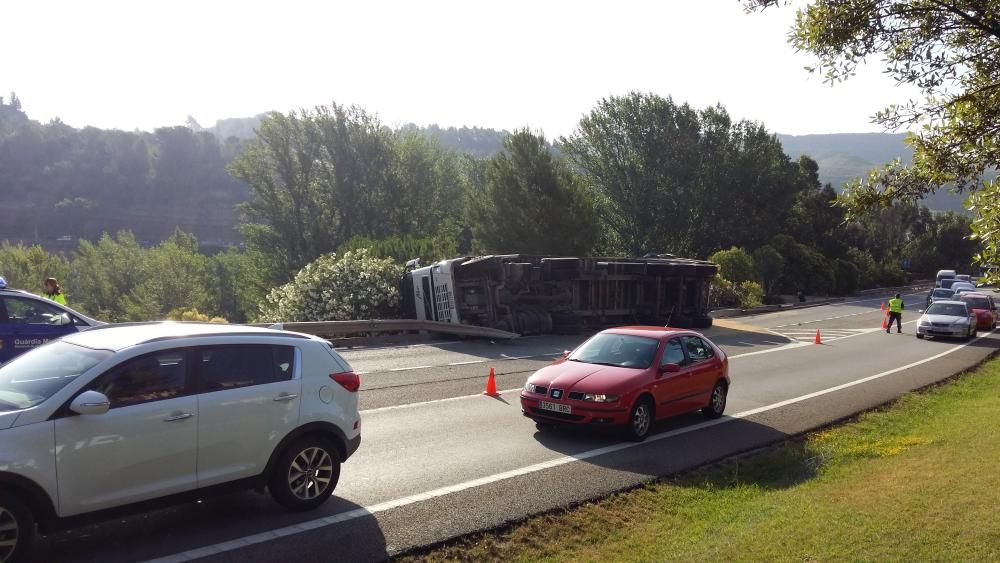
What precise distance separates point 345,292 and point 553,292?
6840 millimetres

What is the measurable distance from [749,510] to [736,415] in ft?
17.5

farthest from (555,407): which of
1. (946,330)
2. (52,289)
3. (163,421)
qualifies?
(946,330)

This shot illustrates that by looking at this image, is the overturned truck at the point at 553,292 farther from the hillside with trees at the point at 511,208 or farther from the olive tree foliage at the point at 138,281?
the olive tree foliage at the point at 138,281

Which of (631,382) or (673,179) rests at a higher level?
(673,179)

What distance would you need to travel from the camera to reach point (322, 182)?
57.1m

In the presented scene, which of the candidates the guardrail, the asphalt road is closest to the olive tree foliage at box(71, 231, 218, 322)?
the guardrail

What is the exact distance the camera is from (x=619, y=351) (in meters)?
11.5

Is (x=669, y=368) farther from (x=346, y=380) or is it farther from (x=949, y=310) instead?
(x=949, y=310)

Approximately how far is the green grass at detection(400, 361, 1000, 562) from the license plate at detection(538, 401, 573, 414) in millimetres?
1847

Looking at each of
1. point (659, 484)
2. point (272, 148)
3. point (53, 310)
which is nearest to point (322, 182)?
point (272, 148)

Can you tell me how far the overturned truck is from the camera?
23781 mm

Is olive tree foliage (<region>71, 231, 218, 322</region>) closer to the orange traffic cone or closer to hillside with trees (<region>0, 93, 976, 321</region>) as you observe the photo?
hillside with trees (<region>0, 93, 976, 321</region>)

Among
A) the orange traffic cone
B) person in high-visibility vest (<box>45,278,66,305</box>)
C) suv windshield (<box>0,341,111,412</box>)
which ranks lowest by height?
the orange traffic cone

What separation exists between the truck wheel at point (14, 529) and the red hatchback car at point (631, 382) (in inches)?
254
